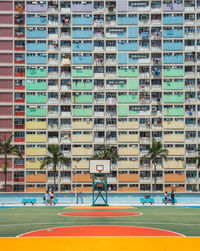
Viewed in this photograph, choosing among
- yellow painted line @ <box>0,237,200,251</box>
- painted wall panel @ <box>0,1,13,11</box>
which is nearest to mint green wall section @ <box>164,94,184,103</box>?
painted wall panel @ <box>0,1,13,11</box>

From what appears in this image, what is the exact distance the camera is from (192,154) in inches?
3450

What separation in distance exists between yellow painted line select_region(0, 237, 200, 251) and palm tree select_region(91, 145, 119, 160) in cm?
6483

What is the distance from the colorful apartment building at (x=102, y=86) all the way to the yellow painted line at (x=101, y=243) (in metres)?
67.5

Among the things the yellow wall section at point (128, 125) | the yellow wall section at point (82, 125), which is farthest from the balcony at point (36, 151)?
the yellow wall section at point (128, 125)

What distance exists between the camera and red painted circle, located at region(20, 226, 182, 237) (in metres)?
20.3

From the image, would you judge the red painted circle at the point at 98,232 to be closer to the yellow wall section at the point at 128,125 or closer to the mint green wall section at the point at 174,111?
the yellow wall section at the point at 128,125

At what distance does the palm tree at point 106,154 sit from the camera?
83.7 meters

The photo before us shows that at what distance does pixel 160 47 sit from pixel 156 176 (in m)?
Answer: 27.2

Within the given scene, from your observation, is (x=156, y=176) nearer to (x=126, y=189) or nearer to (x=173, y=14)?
(x=126, y=189)

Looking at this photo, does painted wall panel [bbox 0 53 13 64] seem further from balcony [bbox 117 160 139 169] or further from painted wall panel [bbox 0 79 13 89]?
balcony [bbox 117 160 139 169]

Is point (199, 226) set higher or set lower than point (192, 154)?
lower

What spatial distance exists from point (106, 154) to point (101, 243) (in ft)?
219

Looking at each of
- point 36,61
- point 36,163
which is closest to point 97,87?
point 36,61

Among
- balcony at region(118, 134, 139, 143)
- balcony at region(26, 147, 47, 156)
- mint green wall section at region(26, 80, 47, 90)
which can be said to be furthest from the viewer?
mint green wall section at region(26, 80, 47, 90)
